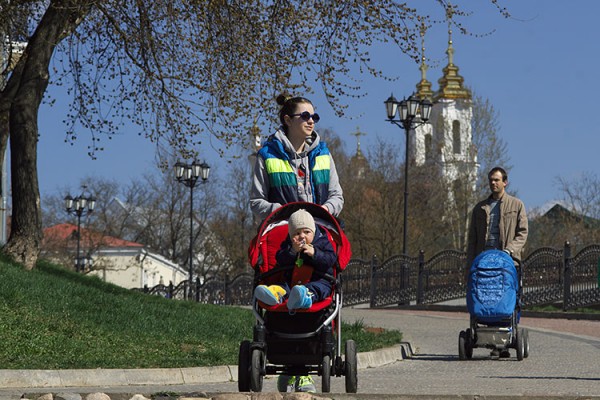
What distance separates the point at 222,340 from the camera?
13.6 metres

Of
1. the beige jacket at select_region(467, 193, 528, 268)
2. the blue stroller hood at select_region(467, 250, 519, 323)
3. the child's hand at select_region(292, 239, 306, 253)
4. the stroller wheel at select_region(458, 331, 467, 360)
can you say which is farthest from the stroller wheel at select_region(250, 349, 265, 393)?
the stroller wheel at select_region(458, 331, 467, 360)

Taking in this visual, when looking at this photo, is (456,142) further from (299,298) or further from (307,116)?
(299,298)

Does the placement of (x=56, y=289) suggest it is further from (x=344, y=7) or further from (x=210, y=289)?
(x=210, y=289)

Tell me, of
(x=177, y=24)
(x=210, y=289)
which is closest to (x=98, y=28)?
(x=177, y=24)

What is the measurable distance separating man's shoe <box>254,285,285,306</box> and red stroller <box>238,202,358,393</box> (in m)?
0.07

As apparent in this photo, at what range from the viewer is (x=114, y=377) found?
9867mm

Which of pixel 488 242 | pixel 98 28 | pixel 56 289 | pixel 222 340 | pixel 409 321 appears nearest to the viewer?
pixel 488 242

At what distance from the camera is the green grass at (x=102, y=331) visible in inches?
428

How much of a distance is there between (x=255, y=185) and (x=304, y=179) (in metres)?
0.31

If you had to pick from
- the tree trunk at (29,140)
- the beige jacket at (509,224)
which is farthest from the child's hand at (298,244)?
the tree trunk at (29,140)

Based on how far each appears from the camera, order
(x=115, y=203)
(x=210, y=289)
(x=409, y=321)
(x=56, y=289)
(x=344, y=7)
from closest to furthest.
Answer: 1. (x=56, y=289)
2. (x=344, y=7)
3. (x=409, y=321)
4. (x=210, y=289)
5. (x=115, y=203)

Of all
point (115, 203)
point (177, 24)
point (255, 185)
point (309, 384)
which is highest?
point (115, 203)

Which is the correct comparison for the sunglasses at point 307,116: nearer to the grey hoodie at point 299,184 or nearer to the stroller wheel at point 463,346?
the grey hoodie at point 299,184

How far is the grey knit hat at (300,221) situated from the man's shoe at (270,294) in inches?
13.0
